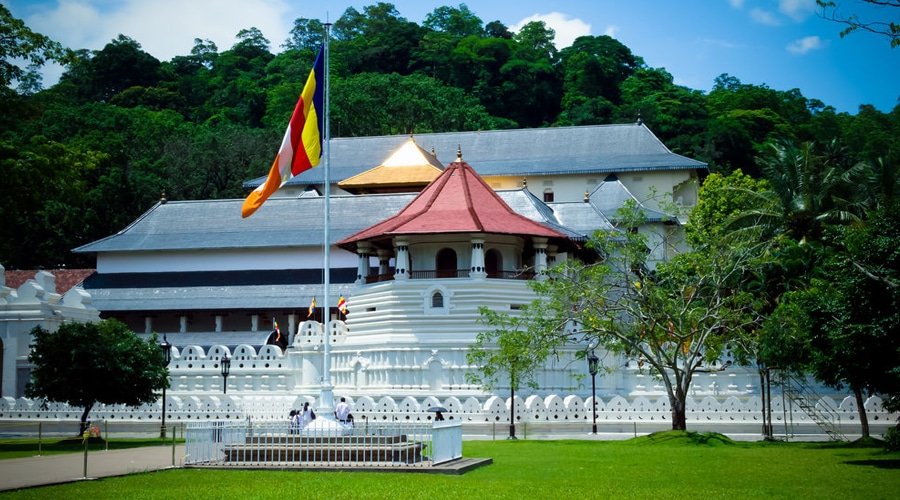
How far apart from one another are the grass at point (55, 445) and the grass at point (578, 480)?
8.90 m

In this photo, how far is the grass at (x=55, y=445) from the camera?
2773cm

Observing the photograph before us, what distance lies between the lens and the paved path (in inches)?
734

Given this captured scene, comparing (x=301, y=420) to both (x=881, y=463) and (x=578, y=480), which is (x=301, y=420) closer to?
(x=578, y=480)

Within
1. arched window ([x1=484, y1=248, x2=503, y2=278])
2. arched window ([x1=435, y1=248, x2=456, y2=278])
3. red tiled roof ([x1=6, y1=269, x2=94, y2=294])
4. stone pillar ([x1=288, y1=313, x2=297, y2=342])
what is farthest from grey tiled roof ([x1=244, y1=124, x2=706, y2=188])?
arched window ([x1=484, y1=248, x2=503, y2=278])

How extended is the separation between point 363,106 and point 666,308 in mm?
57805

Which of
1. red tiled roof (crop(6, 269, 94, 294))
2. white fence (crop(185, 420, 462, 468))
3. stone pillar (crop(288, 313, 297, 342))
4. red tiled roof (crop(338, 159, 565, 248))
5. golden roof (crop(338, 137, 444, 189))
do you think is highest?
golden roof (crop(338, 137, 444, 189))

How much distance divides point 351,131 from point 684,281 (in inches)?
2176

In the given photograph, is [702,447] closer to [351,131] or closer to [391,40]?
[351,131]

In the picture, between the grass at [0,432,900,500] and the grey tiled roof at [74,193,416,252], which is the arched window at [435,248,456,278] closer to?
the grey tiled roof at [74,193,416,252]

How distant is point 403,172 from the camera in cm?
6197

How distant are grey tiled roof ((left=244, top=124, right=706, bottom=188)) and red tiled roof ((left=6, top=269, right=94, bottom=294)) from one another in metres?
12.6

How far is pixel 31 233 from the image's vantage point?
69.9m

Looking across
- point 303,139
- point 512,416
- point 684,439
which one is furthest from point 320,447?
point 512,416

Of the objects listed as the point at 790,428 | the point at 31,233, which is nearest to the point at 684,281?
the point at 790,428
